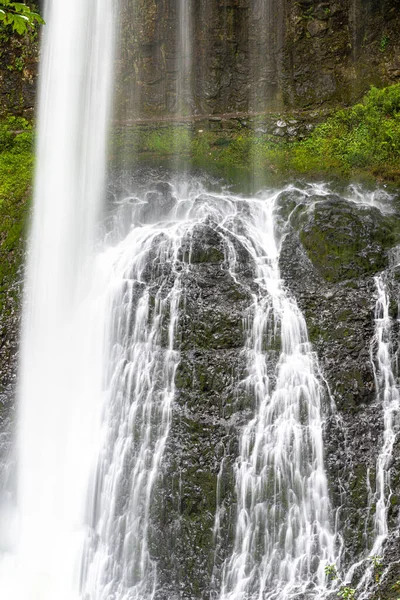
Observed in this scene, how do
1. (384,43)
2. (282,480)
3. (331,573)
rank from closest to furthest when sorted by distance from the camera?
(331,573)
(282,480)
(384,43)

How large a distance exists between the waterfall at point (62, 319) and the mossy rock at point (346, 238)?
4.16 metres

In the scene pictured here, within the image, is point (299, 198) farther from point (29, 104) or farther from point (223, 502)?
point (29, 104)

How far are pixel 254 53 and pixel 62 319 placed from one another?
9505 mm

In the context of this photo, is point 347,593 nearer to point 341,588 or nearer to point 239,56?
point 341,588

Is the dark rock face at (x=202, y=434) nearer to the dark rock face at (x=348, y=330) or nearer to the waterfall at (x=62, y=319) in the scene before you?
the dark rock face at (x=348, y=330)

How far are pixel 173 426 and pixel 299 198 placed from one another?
6.13 meters

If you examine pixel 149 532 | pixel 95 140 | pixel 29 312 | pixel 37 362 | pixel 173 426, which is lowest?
pixel 149 532

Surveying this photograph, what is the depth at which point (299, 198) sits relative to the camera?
44.5 ft

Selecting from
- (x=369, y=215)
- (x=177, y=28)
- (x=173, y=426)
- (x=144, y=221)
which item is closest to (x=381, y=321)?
(x=369, y=215)

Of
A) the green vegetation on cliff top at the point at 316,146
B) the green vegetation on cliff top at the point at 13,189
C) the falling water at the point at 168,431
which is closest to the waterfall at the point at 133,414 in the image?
the falling water at the point at 168,431

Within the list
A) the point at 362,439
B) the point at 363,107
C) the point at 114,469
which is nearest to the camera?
the point at 362,439

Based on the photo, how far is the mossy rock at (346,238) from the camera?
11195 mm

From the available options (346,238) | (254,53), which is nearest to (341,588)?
(346,238)

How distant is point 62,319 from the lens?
1220cm
